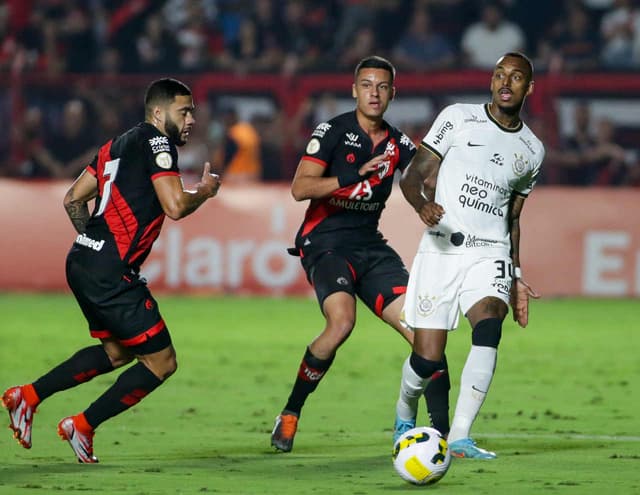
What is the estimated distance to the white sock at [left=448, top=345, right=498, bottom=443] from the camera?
776cm

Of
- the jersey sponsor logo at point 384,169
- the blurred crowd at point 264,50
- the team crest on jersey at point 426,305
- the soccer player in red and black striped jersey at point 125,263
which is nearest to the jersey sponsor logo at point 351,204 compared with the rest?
the jersey sponsor logo at point 384,169

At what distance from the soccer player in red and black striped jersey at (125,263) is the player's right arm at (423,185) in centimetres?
123

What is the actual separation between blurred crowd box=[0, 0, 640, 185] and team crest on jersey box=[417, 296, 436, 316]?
11.6 metres

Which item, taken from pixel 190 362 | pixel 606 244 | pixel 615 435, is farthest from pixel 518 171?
pixel 606 244

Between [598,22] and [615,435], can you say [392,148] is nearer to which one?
[615,435]

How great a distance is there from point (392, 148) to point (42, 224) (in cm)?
1082

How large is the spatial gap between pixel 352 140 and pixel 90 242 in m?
1.76

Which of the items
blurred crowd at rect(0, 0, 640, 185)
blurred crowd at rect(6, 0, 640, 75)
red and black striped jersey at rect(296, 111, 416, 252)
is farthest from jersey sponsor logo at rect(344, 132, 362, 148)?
blurred crowd at rect(6, 0, 640, 75)

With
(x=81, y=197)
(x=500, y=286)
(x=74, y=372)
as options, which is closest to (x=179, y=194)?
(x=81, y=197)

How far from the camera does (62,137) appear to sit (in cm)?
2012

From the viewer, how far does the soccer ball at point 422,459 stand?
681cm

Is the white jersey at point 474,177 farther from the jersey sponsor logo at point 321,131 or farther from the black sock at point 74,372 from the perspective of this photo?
the black sock at point 74,372

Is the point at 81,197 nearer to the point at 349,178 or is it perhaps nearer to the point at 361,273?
the point at 349,178

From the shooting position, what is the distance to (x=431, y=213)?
7.62 metres
